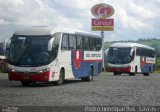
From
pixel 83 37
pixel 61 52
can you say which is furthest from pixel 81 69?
pixel 61 52

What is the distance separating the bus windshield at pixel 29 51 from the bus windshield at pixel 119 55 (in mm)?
26416

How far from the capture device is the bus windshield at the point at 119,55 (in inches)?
2035

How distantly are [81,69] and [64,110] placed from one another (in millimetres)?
17137

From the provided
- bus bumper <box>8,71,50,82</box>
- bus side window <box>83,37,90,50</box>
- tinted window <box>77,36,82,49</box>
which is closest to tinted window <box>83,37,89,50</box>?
bus side window <box>83,37,90,50</box>

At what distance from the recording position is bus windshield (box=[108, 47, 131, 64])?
2035 inches

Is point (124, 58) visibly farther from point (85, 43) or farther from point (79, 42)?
point (79, 42)

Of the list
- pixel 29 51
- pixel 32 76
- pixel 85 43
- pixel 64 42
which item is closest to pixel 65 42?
pixel 64 42

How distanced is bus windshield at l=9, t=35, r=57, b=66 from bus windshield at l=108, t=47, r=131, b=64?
26416mm

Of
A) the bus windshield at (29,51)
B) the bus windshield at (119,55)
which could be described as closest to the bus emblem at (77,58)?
the bus windshield at (29,51)

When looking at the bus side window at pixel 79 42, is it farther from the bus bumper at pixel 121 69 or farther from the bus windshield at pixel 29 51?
the bus bumper at pixel 121 69

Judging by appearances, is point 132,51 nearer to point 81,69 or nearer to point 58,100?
point 81,69

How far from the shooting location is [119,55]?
2055 inches

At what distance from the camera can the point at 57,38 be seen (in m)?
26.5

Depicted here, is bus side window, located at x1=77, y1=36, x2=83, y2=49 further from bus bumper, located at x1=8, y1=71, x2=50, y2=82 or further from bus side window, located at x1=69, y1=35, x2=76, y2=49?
bus bumper, located at x1=8, y1=71, x2=50, y2=82
